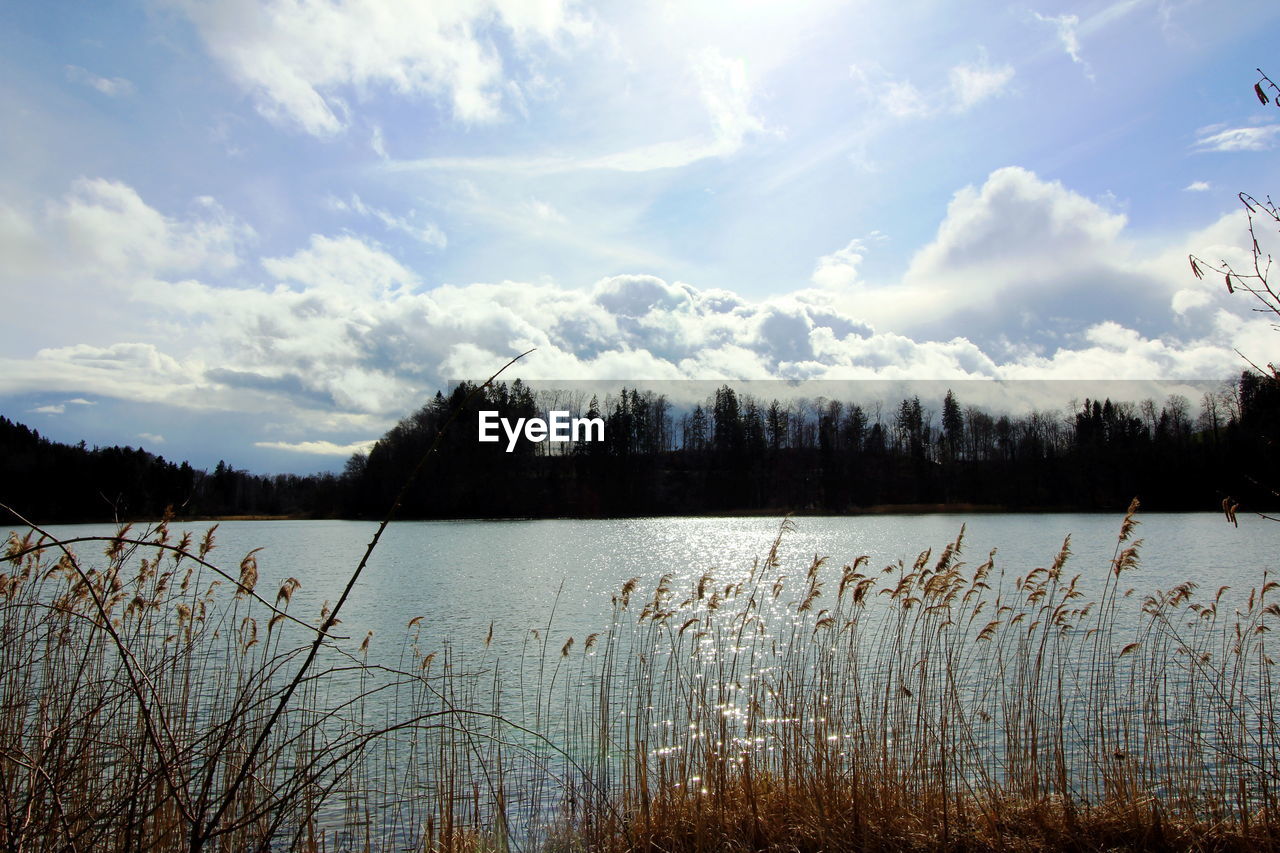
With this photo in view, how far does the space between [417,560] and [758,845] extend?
113ft

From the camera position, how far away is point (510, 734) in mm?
10289

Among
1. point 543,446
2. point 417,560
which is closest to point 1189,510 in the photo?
point 543,446

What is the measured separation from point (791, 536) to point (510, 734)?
4607cm

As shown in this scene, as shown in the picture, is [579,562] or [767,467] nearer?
[579,562]

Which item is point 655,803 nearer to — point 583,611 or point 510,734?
point 510,734

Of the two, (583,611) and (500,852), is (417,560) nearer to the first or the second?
(583,611)

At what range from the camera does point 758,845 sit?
5742 millimetres

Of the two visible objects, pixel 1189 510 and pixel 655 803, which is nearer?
pixel 655 803

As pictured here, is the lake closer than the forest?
Yes

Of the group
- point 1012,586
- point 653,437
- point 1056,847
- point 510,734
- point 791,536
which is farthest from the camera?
point 653,437

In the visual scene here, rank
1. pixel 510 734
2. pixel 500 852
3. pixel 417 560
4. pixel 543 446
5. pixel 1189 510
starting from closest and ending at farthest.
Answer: pixel 500 852 → pixel 510 734 → pixel 417 560 → pixel 1189 510 → pixel 543 446

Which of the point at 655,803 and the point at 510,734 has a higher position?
the point at 655,803

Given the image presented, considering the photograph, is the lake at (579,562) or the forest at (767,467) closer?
the lake at (579,562)

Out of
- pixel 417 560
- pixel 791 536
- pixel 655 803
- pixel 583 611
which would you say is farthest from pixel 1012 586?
pixel 791 536
